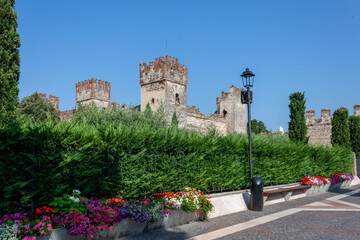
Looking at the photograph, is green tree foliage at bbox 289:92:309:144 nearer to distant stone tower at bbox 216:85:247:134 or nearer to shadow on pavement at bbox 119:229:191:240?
shadow on pavement at bbox 119:229:191:240

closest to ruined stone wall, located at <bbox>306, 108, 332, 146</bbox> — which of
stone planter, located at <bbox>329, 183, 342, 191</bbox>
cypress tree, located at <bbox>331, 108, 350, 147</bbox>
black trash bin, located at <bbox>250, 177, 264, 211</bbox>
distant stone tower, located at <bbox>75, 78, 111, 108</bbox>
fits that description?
cypress tree, located at <bbox>331, 108, 350, 147</bbox>

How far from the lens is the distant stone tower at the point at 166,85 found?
34.2 metres

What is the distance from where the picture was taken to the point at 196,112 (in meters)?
38.8

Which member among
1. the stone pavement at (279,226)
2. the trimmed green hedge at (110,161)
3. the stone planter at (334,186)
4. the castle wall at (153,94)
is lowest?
the stone pavement at (279,226)

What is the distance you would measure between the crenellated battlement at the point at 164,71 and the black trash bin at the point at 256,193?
79.0ft

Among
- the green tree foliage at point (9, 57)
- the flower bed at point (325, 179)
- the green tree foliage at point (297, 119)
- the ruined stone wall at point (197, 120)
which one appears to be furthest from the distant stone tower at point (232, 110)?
the green tree foliage at point (9, 57)

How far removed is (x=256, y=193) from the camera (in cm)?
1146

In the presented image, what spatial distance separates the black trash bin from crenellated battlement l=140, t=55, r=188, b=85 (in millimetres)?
24076

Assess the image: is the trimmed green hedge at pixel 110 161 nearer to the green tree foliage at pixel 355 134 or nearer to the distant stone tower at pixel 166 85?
the distant stone tower at pixel 166 85

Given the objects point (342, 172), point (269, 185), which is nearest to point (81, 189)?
point (269, 185)

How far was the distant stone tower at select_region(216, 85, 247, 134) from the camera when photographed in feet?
146

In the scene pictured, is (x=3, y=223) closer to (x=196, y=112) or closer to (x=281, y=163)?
(x=281, y=163)

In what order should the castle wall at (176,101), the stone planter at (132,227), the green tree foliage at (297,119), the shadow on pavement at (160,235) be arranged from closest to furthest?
the stone planter at (132,227), the shadow on pavement at (160,235), the green tree foliage at (297,119), the castle wall at (176,101)

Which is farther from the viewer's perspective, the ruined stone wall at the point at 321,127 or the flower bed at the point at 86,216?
the ruined stone wall at the point at 321,127
